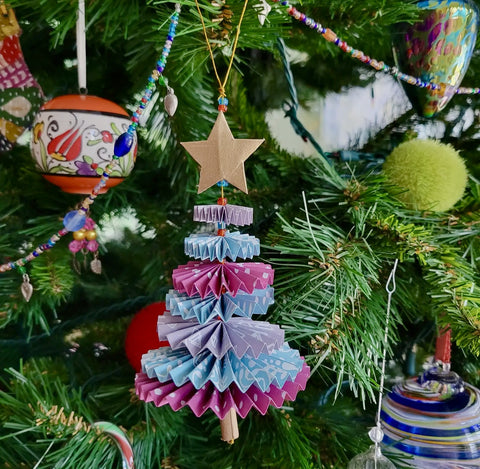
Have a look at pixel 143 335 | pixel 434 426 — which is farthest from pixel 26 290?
pixel 434 426

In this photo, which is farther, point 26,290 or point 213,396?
point 26,290

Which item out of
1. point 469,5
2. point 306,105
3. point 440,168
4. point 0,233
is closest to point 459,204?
point 440,168

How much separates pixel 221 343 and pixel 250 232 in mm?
184

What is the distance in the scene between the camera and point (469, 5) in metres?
0.39

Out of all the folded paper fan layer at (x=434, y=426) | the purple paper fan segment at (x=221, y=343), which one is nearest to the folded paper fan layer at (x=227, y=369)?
the purple paper fan segment at (x=221, y=343)

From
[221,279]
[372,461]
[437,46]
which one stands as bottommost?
[372,461]

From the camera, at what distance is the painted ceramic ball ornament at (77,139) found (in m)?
0.39

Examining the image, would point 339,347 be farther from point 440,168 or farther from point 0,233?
point 0,233

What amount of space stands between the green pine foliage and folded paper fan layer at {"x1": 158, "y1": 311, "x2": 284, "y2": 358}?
52 millimetres

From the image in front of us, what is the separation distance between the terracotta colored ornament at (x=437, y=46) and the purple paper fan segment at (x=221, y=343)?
8.6 inches

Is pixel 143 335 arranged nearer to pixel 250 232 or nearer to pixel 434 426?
pixel 250 232

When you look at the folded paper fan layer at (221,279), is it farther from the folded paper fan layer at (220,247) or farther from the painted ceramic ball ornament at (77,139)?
the painted ceramic ball ornament at (77,139)

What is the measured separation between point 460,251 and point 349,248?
0.10m

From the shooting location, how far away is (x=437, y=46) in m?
0.40
